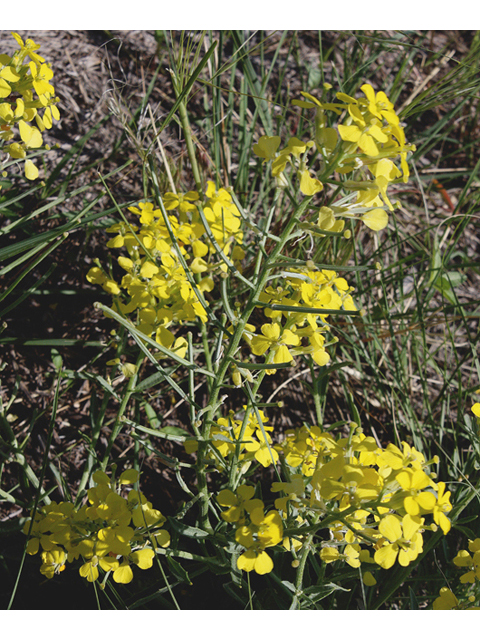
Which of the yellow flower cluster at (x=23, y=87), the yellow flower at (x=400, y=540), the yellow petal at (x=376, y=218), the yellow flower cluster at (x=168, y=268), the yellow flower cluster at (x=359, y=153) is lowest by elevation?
the yellow flower at (x=400, y=540)

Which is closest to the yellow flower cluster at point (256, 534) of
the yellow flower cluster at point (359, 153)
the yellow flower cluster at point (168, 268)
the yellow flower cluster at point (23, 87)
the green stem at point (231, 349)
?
the green stem at point (231, 349)

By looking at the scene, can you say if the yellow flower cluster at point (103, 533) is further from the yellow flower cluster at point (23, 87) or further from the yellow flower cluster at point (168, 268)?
the yellow flower cluster at point (23, 87)

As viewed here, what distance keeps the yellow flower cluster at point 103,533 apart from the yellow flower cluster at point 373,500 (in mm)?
343

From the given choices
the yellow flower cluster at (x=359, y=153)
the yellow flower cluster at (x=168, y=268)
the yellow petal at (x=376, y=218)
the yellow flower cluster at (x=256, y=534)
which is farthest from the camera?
the yellow flower cluster at (x=168, y=268)

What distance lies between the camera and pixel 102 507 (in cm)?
128

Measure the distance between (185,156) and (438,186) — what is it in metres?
1.31

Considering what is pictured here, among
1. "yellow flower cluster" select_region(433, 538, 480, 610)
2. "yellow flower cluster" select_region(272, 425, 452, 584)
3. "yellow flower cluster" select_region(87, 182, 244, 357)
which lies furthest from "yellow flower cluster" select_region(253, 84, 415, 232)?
"yellow flower cluster" select_region(433, 538, 480, 610)

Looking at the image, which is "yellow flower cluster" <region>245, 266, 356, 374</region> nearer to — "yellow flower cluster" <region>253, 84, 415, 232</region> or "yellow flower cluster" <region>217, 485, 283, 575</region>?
"yellow flower cluster" <region>253, 84, 415, 232</region>

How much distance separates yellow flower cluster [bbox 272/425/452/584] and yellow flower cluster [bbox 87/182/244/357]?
48 centimetres

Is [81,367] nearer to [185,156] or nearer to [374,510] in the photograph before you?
[185,156]

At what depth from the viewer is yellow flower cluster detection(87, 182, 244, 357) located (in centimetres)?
136

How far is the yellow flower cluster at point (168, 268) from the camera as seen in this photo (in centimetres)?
136

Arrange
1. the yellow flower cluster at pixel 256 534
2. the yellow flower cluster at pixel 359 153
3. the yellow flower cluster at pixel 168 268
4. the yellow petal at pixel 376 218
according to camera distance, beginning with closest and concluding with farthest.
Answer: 1. the yellow flower cluster at pixel 359 153
2. the yellow petal at pixel 376 218
3. the yellow flower cluster at pixel 256 534
4. the yellow flower cluster at pixel 168 268

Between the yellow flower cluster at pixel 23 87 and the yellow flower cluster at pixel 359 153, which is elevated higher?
the yellow flower cluster at pixel 23 87
